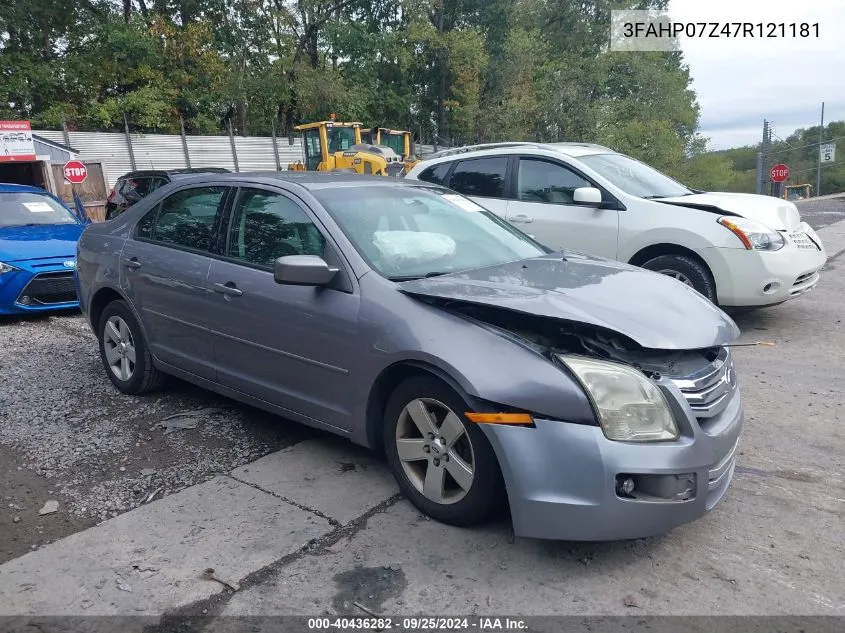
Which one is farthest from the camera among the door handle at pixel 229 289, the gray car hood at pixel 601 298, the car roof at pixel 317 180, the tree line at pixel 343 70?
the tree line at pixel 343 70

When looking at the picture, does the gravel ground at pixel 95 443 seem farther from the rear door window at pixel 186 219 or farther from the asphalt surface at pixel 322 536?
the rear door window at pixel 186 219

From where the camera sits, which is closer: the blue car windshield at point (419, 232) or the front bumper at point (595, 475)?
the front bumper at point (595, 475)

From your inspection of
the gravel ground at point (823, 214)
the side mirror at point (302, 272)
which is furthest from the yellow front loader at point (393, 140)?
the side mirror at point (302, 272)

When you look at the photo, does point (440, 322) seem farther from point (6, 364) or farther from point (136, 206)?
point (6, 364)

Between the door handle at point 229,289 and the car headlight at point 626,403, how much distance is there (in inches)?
81.3

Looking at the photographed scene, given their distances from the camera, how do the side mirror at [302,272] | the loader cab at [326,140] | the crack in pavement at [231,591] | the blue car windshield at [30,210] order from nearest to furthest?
the crack in pavement at [231,591], the side mirror at [302,272], the blue car windshield at [30,210], the loader cab at [326,140]

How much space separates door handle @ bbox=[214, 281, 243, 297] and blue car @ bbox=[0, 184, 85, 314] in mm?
4214

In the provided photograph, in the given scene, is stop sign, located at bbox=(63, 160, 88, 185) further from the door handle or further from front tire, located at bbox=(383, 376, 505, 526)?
Answer: front tire, located at bbox=(383, 376, 505, 526)

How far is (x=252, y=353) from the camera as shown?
152 inches

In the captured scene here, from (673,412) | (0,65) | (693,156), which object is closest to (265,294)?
(673,412)

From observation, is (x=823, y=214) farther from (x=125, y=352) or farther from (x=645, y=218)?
(x=125, y=352)

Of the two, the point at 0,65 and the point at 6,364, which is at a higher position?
the point at 0,65

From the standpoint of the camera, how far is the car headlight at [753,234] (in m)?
5.91

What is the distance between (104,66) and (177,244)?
26892 mm
